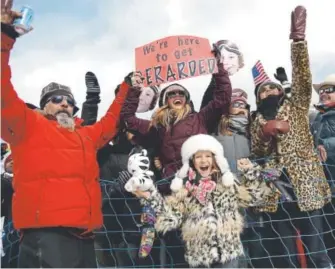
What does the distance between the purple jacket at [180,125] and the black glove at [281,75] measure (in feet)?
2.29

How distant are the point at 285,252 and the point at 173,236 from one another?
0.94 m

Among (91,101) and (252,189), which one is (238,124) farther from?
(91,101)

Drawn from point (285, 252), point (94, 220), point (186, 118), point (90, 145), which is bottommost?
point (285, 252)

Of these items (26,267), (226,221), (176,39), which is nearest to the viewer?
(26,267)

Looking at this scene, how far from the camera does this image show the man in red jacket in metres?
3.44

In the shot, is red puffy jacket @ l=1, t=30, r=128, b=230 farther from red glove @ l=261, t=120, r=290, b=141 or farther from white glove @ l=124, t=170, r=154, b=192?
red glove @ l=261, t=120, r=290, b=141

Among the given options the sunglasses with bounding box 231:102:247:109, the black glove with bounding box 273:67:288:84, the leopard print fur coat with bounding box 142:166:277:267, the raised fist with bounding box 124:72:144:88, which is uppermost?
the black glove with bounding box 273:67:288:84

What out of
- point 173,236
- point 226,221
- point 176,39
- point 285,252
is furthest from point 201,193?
point 176,39

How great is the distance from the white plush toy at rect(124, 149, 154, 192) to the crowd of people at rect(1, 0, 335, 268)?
1 centimetres

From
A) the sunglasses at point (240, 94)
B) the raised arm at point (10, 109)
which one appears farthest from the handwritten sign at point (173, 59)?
the raised arm at point (10, 109)

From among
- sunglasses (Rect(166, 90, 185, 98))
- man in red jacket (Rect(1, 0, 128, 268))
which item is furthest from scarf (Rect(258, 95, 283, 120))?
man in red jacket (Rect(1, 0, 128, 268))

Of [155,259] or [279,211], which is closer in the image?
[279,211]

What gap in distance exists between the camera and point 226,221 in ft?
12.6

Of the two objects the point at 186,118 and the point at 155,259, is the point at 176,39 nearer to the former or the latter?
the point at 186,118
